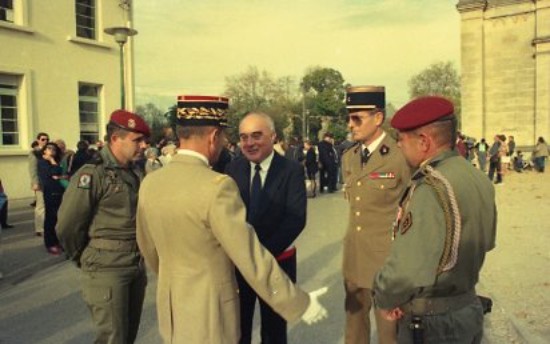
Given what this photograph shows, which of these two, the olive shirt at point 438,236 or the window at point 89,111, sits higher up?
the window at point 89,111

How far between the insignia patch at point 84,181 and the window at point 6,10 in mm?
14603

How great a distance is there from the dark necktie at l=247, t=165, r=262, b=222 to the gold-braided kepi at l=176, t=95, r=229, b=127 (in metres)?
1.06

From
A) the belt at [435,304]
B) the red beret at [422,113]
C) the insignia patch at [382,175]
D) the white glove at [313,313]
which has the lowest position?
the white glove at [313,313]

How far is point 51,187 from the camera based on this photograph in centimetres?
1002

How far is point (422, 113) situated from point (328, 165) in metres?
16.7

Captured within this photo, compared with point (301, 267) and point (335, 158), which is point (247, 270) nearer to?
point (301, 267)

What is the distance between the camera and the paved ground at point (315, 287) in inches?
210

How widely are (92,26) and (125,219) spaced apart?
1699 centimetres

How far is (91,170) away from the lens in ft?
12.1

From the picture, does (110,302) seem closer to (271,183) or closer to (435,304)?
(271,183)

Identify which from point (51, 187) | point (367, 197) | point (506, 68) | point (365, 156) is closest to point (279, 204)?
point (367, 197)

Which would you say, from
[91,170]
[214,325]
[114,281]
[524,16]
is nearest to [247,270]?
[214,325]

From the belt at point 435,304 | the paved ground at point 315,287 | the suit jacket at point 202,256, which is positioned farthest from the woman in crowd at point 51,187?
the belt at point 435,304

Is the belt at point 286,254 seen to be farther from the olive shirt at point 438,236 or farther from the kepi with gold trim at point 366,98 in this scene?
the olive shirt at point 438,236
